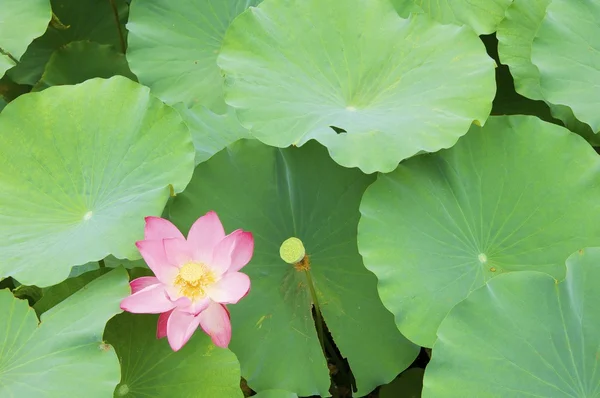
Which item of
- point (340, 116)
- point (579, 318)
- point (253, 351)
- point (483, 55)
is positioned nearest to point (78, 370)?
point (253, 351)

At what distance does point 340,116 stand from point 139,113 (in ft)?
1.37

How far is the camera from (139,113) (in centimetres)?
126

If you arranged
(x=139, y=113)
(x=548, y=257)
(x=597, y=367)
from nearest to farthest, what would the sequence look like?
(x=597, y=367) → (x=548, y=257) → (x=139, y=113)

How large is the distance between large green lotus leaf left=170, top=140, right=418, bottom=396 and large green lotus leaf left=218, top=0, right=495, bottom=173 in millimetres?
111

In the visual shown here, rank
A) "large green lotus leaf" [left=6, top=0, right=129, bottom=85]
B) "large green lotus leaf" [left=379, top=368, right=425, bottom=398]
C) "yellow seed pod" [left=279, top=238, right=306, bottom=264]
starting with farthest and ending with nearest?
"large green lotus leaf" [left=6, top=0, right=129, bottom=85] < "large green lotus leaf" [left=379, top=368, right=425, bottom=398] < "yellow seed pod" [left=279, top=238, right=306, bottom=264]

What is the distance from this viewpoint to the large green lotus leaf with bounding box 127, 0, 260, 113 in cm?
164

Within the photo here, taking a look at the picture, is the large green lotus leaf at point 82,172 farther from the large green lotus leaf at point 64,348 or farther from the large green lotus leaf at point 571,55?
the large green lotus leaf at point 571,55

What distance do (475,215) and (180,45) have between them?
3.06 ft

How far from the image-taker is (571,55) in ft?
4.53

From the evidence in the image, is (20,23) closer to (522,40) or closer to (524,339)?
(522,40)

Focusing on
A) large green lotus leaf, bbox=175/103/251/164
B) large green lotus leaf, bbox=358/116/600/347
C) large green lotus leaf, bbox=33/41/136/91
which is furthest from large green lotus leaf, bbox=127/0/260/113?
large green lotus leaf, bbox=358/116/600/347

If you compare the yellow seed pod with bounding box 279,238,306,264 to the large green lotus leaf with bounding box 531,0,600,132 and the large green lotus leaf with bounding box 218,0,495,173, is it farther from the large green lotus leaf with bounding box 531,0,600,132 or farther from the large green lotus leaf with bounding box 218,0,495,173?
the large green lotus leaf with bounding box 531,0,600,132

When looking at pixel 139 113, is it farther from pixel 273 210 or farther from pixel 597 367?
pixel 597 367

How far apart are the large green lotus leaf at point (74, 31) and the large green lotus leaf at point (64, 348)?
119 centimetres
